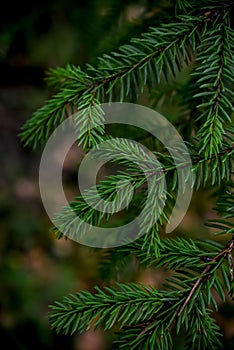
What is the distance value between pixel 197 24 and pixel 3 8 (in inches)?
38.2

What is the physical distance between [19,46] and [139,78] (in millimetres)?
999

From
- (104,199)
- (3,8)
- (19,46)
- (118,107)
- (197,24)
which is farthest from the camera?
(19,46)

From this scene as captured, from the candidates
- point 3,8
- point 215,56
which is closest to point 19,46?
point 3,8

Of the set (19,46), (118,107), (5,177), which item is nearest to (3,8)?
(19,46)

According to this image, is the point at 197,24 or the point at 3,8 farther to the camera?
the point at 3,8

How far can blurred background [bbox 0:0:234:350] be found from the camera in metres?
1.39

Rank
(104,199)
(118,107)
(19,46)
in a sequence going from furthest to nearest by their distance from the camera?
1. (19,46)
2. (118,107)
3. (104,199)

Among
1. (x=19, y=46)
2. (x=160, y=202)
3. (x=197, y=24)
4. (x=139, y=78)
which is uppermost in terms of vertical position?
(x=19, y=46)

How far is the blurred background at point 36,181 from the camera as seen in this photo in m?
1.39

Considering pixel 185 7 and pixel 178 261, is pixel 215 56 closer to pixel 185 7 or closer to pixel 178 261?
pixel 185 7

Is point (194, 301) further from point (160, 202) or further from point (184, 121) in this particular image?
point (184, 121)

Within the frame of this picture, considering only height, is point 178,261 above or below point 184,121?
below

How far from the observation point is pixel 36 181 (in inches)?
133

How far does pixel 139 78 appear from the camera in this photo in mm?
818
